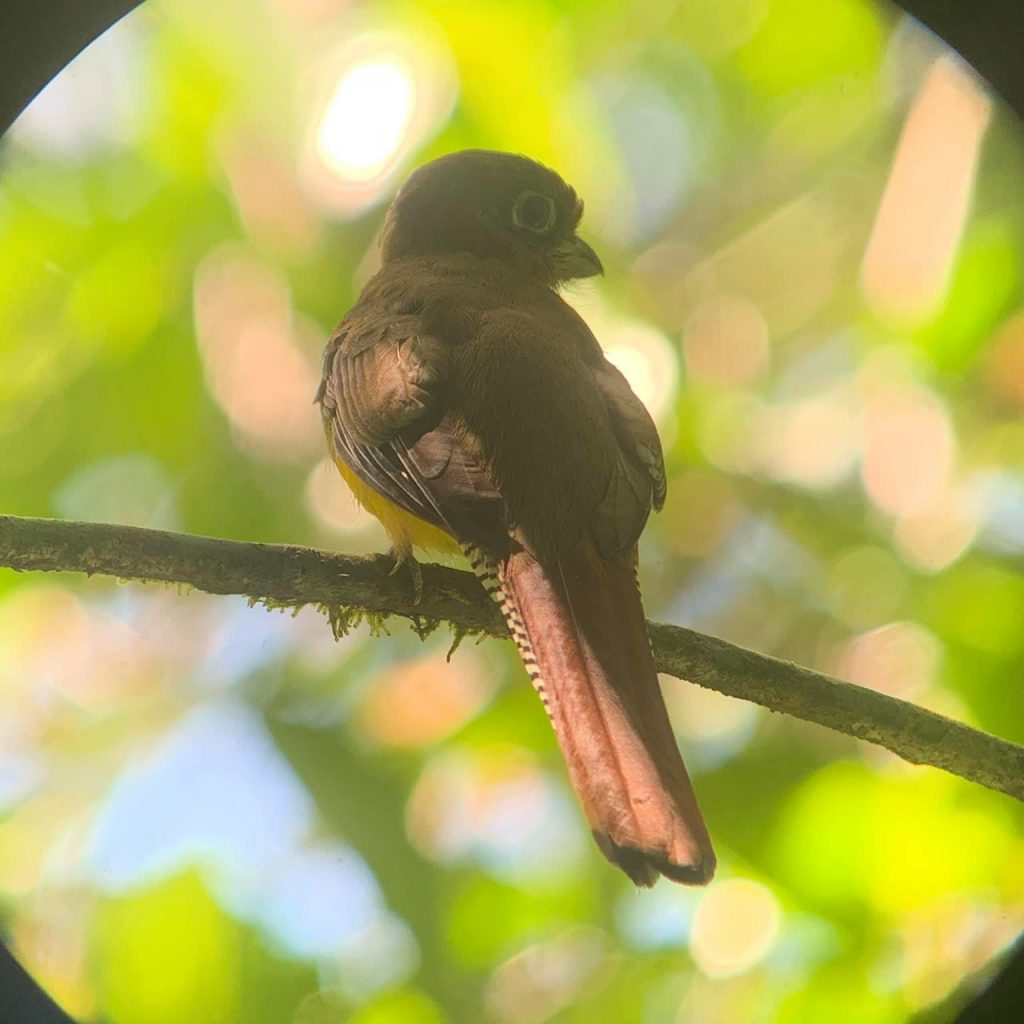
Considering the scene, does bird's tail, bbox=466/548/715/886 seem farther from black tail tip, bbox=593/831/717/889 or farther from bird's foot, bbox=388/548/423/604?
bird's foot, bbox=388/548/423/604

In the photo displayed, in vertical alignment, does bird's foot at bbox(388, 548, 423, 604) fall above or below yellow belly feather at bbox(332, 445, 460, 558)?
below

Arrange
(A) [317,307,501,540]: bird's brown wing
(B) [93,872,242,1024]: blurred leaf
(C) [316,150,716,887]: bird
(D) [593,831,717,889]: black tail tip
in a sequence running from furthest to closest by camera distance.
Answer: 1. (B) [93,872,242,1024]: blurred leaf
2. (A) [317,307,501,540]: bird's brown wing
3. (C) [316,150,716,887]: bird
4. (D) [593,831,717,889]: black tail tip

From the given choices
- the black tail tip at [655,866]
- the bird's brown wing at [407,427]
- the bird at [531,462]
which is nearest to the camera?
the black tail tip at [655,866]

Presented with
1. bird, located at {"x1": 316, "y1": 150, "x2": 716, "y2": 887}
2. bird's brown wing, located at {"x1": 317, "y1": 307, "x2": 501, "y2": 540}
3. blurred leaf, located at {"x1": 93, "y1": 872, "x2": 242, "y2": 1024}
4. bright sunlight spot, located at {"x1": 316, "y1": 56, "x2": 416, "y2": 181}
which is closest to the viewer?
bird, located at {"x1": 316, "y1": 150, "x2": 716, "y2": 887}

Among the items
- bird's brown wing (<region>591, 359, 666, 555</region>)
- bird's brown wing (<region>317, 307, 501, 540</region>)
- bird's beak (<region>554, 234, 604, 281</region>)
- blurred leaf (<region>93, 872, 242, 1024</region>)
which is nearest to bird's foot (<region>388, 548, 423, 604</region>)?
bird's brown wing (<region>317, 307, 501, 540</region>)

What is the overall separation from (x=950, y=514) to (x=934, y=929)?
0.82m

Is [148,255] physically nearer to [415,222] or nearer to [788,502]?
[415,222]

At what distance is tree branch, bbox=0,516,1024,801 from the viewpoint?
1911mm

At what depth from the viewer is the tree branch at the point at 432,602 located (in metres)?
1.91

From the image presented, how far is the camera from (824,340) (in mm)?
2348

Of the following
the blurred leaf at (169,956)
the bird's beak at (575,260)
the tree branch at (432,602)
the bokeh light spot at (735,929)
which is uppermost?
the bird's beak at (575,260)

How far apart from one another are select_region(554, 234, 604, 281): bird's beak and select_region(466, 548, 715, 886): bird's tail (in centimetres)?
86

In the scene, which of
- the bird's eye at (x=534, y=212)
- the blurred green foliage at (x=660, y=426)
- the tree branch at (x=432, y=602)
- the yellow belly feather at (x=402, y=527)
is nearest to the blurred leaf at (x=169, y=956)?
the blurred green foliage at (x=660, y=426)

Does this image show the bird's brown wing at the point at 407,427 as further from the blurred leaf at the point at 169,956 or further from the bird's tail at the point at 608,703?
the blurred leaf at the point at 169,956
